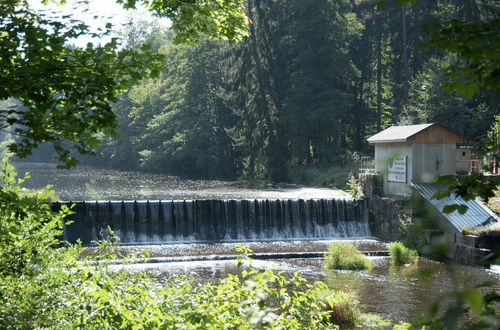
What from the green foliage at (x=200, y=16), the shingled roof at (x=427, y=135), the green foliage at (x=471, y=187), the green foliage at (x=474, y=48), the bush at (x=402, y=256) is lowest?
the bush at (x=402, y=256)

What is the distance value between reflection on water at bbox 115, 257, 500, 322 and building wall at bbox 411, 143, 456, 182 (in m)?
3.54

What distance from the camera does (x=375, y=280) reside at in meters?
15.5

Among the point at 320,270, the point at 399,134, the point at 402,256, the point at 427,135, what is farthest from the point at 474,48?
the point at 399,134

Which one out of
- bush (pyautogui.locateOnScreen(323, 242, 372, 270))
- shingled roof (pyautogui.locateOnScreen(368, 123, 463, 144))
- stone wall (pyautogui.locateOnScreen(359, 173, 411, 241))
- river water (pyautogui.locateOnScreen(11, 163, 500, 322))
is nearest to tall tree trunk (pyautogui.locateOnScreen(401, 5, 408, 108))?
stone wall (pyautogui.locateOnScreen(359, 173, 411, 241))

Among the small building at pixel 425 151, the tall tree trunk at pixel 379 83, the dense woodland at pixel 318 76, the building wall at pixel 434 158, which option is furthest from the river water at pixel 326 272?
the tall tree trunk at pixel 379 83

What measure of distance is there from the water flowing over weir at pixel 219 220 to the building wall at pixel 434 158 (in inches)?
130

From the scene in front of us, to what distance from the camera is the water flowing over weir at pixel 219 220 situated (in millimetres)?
21953

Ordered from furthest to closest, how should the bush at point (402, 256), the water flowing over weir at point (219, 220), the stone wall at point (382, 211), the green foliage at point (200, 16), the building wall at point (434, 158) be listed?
the water flowing over weir at point (219, 220) → the stone wall at point (382, 211) → the building wall at point (434, 158) → the bush at point (402, 256) → the green foliage at point (200, 16)

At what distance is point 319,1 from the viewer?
144 ft

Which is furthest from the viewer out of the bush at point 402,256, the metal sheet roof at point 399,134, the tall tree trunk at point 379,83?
the tall tree trunk at point 379,83

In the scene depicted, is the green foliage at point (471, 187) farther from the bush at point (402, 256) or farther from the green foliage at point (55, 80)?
the bush at point (402, 256)

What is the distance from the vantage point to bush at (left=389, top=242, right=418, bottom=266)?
58.2 feet

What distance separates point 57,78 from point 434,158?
17536 millimetres

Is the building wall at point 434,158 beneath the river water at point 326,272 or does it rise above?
above
